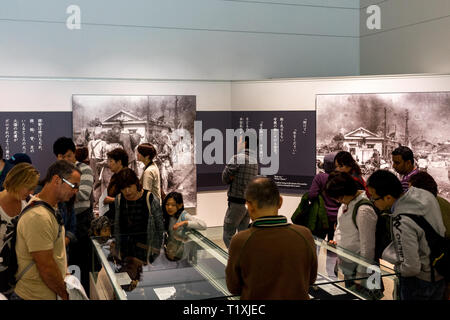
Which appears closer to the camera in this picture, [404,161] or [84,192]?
[84,192]

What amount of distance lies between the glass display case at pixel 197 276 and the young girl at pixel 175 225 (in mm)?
43

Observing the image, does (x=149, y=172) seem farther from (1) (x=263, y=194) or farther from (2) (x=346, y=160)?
(1) (x=263, y=194)

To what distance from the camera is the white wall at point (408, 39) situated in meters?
7.81

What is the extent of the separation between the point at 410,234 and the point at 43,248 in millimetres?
2378

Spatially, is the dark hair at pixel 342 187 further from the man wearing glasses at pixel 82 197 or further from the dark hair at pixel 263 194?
the man wearing glasses at pixel 82 197

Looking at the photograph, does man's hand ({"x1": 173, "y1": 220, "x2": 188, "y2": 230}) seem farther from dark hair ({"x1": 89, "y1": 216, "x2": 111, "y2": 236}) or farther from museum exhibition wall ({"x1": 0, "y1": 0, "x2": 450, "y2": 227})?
museum exhibition wall ({"x1": 0, "y1": 0, "x2": 450, "y2": 227})

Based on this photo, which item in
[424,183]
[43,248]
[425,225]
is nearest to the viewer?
[43,248]

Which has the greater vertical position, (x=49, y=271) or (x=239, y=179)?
(x=239, y=179)

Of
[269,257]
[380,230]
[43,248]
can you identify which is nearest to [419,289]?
[380,230]

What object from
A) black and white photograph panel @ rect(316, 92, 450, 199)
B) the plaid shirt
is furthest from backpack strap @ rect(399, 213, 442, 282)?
black and white photograph panel @ rect(316, 92, 450, 199)

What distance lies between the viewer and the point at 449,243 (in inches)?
140

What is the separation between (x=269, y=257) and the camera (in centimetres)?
269

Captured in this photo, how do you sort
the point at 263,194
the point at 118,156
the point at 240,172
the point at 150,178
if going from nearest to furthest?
the point at 263,194 → the point at 118,156 → the point at 150,178 → the point at 240,172
